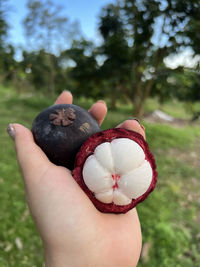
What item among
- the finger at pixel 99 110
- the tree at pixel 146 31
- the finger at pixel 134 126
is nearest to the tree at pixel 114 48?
the tree at pixel 146 31

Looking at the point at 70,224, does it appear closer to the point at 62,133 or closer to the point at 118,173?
the point at 118,173

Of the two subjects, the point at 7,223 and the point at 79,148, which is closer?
the point at 79,148

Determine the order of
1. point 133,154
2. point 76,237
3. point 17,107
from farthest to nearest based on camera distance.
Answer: point 17,107
point 133,154
point 76,237

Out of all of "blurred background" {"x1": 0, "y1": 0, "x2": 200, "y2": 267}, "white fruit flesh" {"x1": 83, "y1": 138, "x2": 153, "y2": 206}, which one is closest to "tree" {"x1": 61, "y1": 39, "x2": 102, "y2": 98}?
"blurred background" {"x1": 0, "y1": 0, "x2": 200, "y2": 267}

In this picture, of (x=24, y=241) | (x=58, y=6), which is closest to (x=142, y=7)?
(x=24, y=241)

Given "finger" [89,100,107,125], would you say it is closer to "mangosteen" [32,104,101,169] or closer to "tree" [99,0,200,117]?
"mangosteen" [32,104,101,169]

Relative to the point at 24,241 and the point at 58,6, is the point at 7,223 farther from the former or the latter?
the point at 58,6

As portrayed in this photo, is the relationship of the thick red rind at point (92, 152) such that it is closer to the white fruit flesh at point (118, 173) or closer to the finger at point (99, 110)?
the white fruit flesh at point (118, 173)
